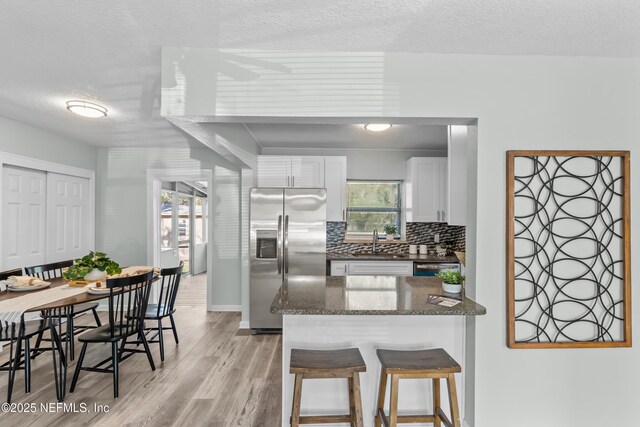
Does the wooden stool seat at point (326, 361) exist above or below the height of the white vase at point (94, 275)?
below

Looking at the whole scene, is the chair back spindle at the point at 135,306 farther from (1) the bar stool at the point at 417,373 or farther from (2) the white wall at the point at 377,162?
(2) the white wall at the point at 377,162

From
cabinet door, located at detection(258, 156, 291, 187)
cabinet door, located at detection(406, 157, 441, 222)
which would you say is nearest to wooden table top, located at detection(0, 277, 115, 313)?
cabinet door, located at detection(258, 156, 291, 187)

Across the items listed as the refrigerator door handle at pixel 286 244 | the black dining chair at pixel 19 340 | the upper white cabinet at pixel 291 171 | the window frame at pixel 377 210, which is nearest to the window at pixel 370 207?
the window frame at pixel 377 210

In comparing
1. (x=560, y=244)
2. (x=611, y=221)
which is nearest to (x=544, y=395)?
(x=560, y=244)

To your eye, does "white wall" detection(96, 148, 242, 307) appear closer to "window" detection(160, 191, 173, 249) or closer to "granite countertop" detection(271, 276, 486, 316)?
"window" detection(160, 191, 173, 249)

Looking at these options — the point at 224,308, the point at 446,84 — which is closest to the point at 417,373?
the point at 446,84

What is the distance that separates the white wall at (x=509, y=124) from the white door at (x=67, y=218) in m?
3.53

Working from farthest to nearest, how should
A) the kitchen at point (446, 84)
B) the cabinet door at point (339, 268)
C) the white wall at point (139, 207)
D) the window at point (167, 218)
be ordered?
the window at point (167, 218)
the white wall at point (139, 207)
the cabinet door at point (339, 268)
the kitchen at point (446, 84)

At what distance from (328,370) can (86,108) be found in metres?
2.95

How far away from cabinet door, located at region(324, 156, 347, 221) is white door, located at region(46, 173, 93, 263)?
3.26 m

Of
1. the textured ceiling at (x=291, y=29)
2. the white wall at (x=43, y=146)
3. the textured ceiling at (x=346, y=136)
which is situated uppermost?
the textured ceiling at (x=346, y=136)

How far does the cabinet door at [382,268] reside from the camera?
4289 mm

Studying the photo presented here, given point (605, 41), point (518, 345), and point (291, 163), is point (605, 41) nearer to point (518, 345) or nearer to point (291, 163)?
point (518, 345)

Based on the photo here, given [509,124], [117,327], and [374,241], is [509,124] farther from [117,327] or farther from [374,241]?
Result: [117,327]
